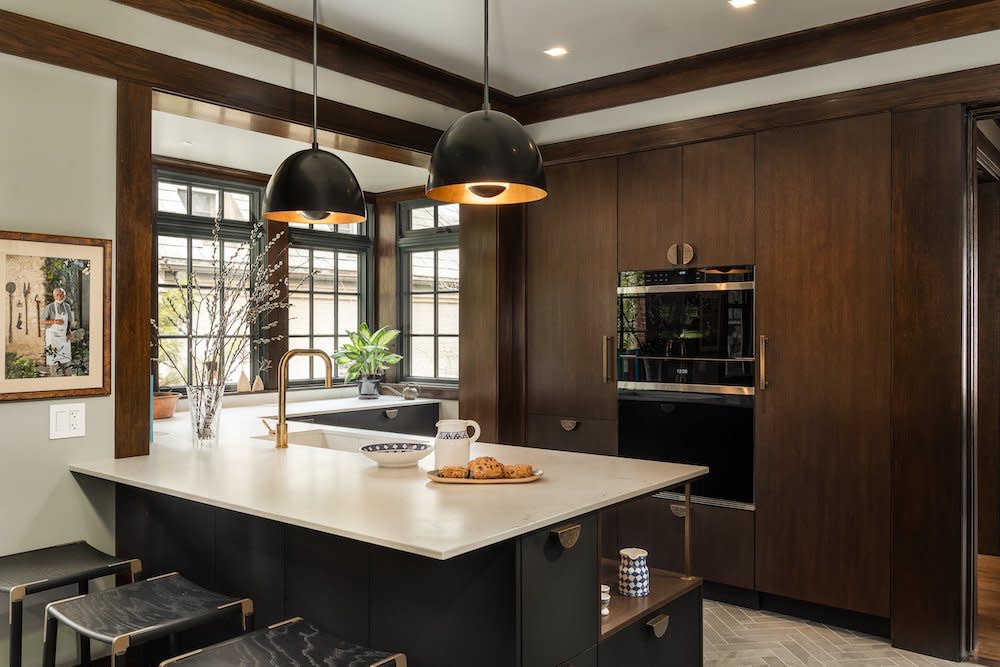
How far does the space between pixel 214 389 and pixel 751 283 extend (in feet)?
8.07

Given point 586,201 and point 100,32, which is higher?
point 100,32

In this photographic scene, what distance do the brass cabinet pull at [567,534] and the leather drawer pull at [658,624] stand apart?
20.2 inches

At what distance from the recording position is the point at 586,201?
14.3 feet

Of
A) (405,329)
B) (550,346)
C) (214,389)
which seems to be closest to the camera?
(214,389)

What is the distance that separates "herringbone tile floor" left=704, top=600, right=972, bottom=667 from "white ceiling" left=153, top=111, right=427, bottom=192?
334cm

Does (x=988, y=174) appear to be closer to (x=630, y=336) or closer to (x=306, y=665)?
(x=630, y=336)

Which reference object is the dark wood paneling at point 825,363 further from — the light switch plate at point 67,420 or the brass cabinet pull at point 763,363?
the light switch plate at point 67,420

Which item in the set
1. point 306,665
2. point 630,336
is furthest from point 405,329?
point 306,665

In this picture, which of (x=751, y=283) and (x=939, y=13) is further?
(x=751, y=283)

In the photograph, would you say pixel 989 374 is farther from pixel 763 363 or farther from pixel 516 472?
pixel 516 472

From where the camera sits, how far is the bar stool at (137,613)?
1947 millimetres

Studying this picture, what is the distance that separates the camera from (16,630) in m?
2.22

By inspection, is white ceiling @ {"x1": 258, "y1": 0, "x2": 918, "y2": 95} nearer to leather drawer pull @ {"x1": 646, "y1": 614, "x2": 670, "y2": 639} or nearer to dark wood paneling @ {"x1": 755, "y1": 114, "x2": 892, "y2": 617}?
dark wood paneling @ {"x1": 755, "y1": 114, "x2": 892, "y2": 617}

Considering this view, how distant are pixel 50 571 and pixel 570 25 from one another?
285cm
